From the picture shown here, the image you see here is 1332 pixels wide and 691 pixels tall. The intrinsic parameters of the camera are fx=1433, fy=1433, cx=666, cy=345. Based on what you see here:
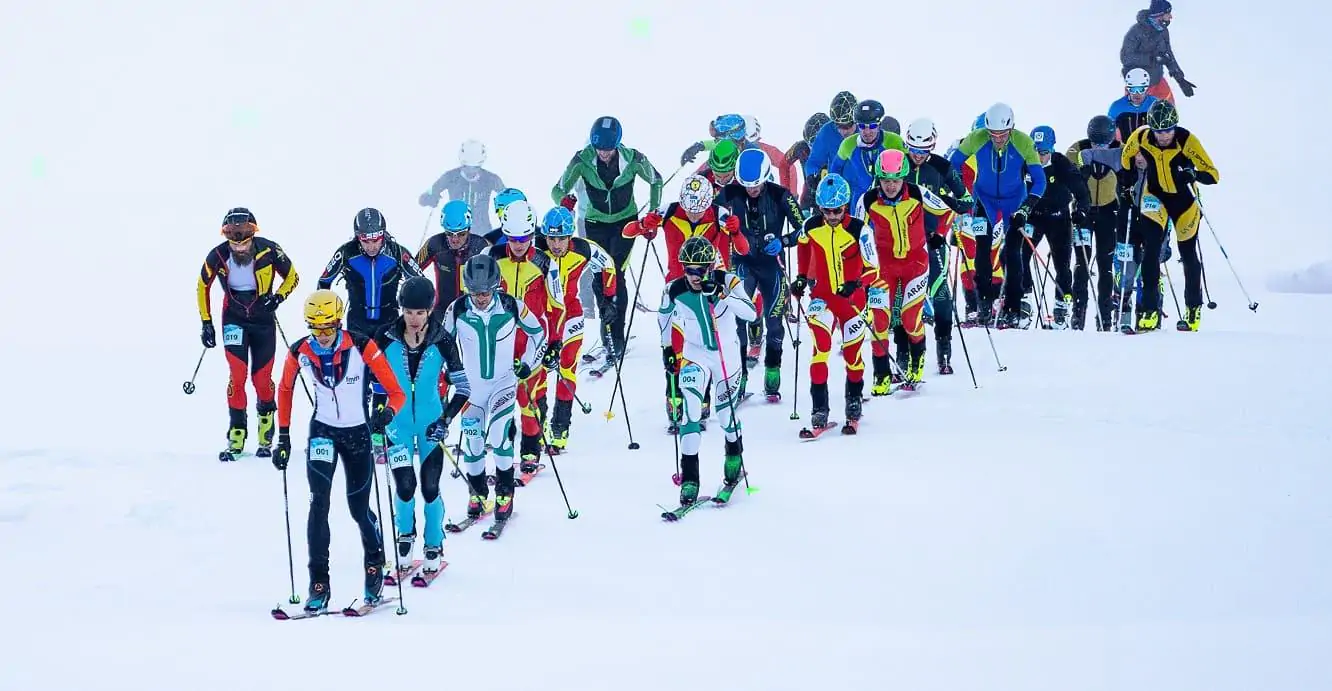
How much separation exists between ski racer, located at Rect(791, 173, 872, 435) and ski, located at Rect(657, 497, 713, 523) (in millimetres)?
1772

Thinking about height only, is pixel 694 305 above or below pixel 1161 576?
above

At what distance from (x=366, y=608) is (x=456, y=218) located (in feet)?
12.6

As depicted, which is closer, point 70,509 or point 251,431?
point 70,509

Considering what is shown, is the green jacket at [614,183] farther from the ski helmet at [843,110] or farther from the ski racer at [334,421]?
the ski racer at [334,421]

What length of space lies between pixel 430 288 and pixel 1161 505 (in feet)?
15.9

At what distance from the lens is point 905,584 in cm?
821

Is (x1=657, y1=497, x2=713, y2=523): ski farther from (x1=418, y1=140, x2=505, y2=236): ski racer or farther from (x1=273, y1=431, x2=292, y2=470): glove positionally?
(x1=418, y1=140, x2=505, y2=236): ski racer

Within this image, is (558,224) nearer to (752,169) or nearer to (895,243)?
(752,169)

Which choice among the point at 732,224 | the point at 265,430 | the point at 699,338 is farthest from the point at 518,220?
the point at 265,430

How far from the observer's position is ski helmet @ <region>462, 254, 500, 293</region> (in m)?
9.37

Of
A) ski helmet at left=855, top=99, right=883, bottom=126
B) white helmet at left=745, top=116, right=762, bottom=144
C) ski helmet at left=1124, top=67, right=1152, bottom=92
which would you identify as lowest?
ski helmet at left=855, top=99, right=883, bottom=126

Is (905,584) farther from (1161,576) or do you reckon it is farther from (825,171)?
(825,171)

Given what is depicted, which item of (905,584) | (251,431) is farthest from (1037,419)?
(251,431)

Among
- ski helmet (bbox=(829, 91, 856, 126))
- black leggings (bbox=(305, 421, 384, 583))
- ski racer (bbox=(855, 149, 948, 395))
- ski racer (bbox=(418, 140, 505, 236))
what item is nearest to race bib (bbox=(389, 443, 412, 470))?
black leggings (bbox=(305, 421, 384, 583))
